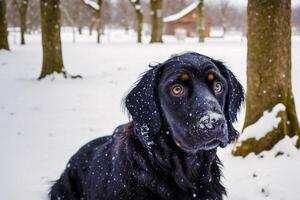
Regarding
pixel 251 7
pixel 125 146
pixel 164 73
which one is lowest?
pixel 125 146

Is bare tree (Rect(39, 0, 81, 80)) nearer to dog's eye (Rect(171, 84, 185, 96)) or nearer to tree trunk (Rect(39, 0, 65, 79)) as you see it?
tree trunk (Rect(39, 0, 65, 79))

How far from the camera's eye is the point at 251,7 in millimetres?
5438

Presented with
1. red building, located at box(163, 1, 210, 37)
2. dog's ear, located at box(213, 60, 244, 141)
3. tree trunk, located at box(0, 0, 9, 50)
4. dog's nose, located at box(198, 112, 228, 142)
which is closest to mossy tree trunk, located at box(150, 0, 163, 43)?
tree trunk, located at box(0, 0, 9, 50)

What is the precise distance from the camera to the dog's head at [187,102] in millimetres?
3023

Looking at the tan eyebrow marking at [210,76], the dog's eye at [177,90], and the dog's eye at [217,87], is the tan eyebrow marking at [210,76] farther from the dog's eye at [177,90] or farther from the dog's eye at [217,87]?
the dog's eye at [177,90]

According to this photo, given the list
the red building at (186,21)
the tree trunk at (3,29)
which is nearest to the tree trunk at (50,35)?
the tree trunk at (3,29)

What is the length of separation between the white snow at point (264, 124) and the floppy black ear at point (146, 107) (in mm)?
2545

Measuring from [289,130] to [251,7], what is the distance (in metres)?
1.90

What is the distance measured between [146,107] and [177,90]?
1.25 feet

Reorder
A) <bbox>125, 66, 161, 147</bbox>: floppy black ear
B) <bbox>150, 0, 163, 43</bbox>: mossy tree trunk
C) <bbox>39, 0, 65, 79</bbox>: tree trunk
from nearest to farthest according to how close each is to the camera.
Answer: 1. <bbox>125, 66, 161, 147</bbox>: floppy black ear
2. <bbox>39, 0, 65, 79</bbox>: tree trunk
3. <bbox>150, 0, 163, 43</bbox>: mossy tree trunk

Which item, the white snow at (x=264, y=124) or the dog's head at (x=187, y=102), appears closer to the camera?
the dog's head at (x=187, y=102)

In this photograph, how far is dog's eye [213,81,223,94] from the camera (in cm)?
341

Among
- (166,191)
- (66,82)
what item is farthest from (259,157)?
(66,82)

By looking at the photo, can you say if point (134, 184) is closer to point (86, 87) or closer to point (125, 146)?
point (125, 146)
